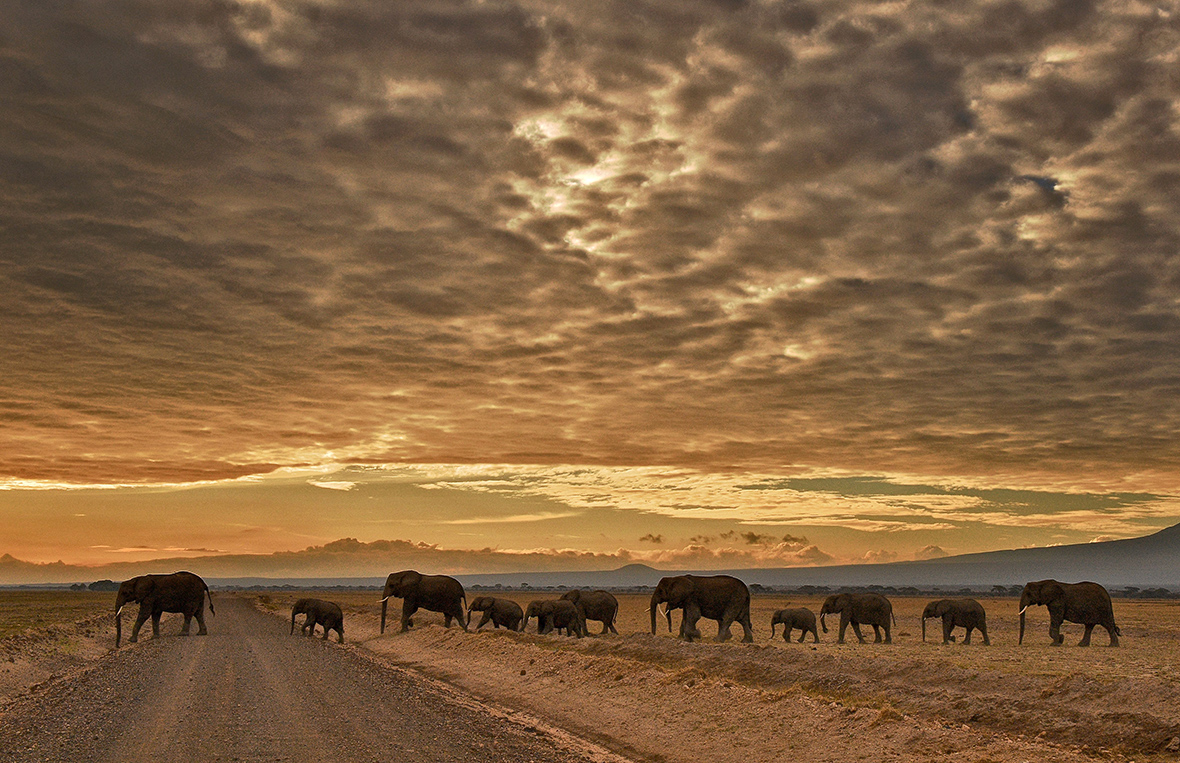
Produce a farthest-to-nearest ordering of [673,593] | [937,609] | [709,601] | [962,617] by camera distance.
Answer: [937,609] < [962,617] < [673,593] < [709,601]

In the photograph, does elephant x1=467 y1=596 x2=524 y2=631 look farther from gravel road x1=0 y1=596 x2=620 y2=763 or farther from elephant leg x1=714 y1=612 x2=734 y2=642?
gravel road x1=0 y1=596 x2=620 y2=763

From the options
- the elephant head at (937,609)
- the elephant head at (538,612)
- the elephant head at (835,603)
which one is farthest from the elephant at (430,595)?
the elephant head at (937,609)

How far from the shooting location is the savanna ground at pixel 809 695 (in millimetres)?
19016

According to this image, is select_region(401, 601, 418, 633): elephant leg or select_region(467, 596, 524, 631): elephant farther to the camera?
select_region(401, 601, 418, 633): elephant leg

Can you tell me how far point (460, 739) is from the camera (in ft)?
64.7

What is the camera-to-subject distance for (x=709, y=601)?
161 ft

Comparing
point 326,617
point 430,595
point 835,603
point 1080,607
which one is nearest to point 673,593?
point 835,603

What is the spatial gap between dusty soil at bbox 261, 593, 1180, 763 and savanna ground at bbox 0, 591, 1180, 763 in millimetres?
57

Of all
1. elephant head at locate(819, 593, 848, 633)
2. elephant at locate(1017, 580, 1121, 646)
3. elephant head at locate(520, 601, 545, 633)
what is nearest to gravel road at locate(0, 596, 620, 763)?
elephant head at locate(520, 601, 545, 633)

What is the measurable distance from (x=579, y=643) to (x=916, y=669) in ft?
54.2

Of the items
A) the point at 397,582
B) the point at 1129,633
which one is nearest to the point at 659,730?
the point at 397,582

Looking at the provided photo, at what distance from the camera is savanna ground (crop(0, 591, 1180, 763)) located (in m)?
19.0

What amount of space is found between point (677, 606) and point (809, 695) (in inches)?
1017

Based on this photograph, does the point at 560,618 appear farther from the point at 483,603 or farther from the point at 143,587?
the point at 143,587
